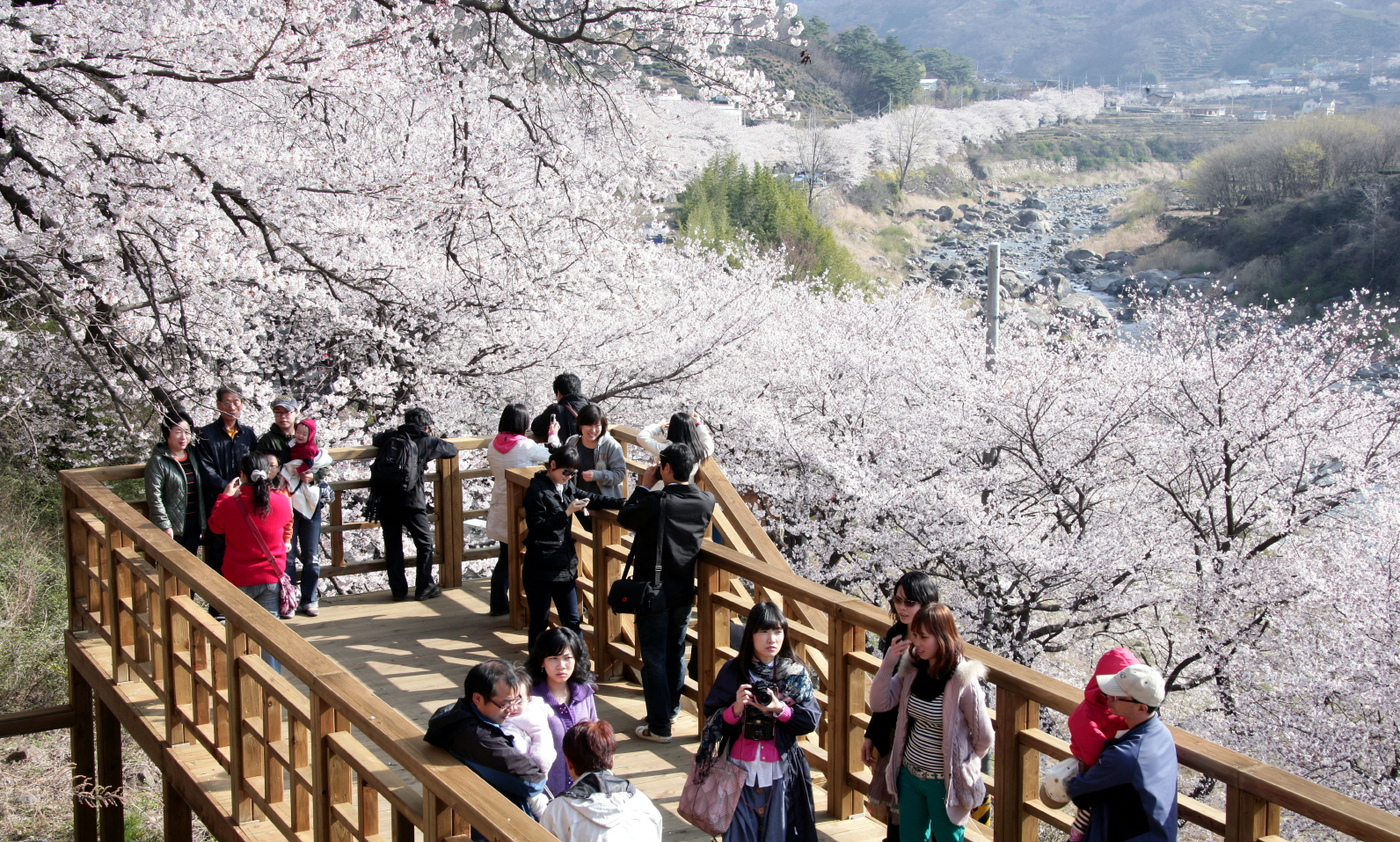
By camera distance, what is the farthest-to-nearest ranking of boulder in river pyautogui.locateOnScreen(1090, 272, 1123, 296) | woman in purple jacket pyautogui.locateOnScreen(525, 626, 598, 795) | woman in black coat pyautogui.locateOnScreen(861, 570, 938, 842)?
1. boulder in river pyautogui.locateOnScreen(1090, 272, 1123, 296)
2. woman in purple jacket pyautogui.locateOnScreen(525, 626, 598, 795)
3. woman in black coat pyautogui.locateOnScreen(861, 570, 938, 842)

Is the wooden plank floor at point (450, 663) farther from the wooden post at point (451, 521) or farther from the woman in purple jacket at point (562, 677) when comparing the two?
the woman in purple jacket at point (562, 677)

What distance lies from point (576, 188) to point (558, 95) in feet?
3.66

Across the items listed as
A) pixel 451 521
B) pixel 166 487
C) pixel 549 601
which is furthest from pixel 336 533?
pixel 549 601

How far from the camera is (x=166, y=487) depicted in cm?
595

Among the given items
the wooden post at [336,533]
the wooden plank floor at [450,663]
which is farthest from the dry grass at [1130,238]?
the wooden plank floor at [450,663]

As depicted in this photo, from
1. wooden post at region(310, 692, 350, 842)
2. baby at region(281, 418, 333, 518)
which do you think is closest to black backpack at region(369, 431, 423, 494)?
baby at region(281, 418, 333, 518)

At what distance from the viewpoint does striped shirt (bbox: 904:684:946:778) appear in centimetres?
336

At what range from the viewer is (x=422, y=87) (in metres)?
10.8

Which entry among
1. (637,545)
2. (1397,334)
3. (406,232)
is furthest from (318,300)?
(1397,334)

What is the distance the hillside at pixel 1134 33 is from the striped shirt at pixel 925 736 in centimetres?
13837

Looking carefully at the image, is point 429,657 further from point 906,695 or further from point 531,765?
point 906,695

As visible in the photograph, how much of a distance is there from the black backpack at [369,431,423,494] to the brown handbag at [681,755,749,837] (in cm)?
345

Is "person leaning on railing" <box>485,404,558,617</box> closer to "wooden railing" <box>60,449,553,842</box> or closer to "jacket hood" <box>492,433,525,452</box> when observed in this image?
"jacket hood" <box>492,433,525,452</box>

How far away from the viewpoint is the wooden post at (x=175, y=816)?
16.7 ft
